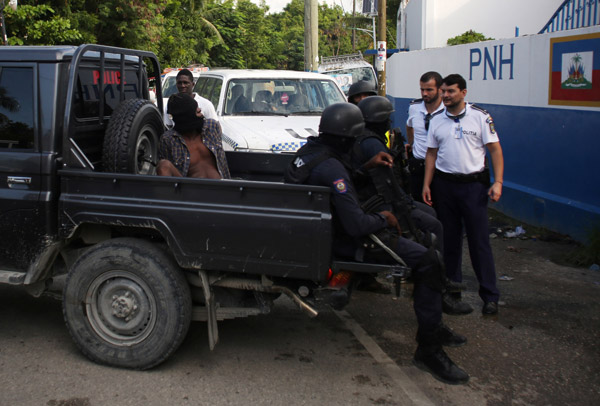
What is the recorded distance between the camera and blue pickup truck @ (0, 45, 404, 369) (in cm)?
376

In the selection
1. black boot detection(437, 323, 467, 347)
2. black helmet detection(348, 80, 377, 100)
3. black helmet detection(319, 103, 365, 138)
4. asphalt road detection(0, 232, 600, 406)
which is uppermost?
black helmet detection(348, 80, 377, 100)

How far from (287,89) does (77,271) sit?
16.9ft

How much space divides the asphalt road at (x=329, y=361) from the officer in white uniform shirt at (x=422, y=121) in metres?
1.23

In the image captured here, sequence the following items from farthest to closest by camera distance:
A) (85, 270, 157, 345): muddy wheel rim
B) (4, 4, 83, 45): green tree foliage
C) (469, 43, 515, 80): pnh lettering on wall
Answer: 1. (4, 4, 83, 45): green tree foliage
2. (469, 43, 515, 80): pnh lettering on wall
3. (85, 270, 157, 345): muddy wheel rim

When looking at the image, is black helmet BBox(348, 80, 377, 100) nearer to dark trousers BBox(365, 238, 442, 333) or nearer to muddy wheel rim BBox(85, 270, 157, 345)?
dark trousers BBox(365, 238, 442, 333)

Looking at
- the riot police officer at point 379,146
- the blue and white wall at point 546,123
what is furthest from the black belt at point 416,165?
A: the blue and white wall at point 546,123

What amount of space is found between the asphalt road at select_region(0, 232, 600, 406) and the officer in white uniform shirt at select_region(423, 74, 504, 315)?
29 centimetres

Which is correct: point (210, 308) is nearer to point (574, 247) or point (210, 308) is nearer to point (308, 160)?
point (308, 160)

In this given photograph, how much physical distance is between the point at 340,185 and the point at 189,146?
5.96 ft

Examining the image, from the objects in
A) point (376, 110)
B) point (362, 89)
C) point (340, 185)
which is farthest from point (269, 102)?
point (340, 185)

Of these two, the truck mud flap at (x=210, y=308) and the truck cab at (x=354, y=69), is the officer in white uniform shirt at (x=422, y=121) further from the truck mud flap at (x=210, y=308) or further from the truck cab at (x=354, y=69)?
the truck cab at (x=354, y=69)

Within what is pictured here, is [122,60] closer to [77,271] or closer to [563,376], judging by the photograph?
[77,271]

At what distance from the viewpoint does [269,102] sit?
8516mm

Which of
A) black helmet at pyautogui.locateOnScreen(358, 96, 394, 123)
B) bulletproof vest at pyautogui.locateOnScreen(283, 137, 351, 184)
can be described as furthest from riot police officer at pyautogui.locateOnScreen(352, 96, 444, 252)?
bulletproof vest at pyautogui.locateOnScreen(283, 137, 351, 184)
